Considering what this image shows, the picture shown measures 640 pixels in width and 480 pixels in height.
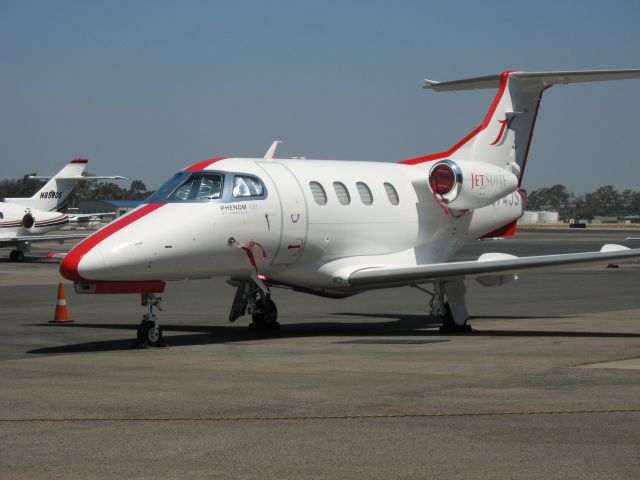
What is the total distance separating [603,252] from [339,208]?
433 cm

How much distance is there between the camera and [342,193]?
64.0 ft

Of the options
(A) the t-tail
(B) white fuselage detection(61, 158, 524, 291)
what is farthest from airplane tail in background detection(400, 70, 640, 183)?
(B) white fuselage detection(61, 158, 524, 291)

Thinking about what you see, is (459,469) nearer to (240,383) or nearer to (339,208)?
(240,383)

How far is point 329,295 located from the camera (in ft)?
64.6

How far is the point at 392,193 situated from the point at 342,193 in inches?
54.0

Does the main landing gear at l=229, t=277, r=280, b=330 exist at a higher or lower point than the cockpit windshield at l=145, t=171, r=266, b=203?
lower

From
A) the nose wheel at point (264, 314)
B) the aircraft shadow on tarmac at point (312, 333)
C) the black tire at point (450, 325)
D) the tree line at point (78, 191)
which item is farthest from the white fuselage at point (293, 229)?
the tree line at point (78, 191)

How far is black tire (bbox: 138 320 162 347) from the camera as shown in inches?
644

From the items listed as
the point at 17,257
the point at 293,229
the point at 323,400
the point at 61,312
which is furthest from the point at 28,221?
the point at 323,400

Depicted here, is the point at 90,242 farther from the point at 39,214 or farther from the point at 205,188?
the point at 39,214

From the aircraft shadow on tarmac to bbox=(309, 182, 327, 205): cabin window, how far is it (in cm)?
217

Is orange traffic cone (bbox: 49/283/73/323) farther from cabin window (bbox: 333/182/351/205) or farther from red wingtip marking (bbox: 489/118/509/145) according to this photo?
red wingtip marking (bbox: 489/118/509/145)

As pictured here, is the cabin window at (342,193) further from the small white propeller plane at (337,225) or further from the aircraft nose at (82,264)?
the aircraft nose at (82,264)

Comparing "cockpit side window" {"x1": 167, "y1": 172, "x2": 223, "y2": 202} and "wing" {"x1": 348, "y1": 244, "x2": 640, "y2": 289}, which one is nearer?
"cockpit side window" {"x1": 167, "y1": 172, "x2": 223, "y2": 202}
